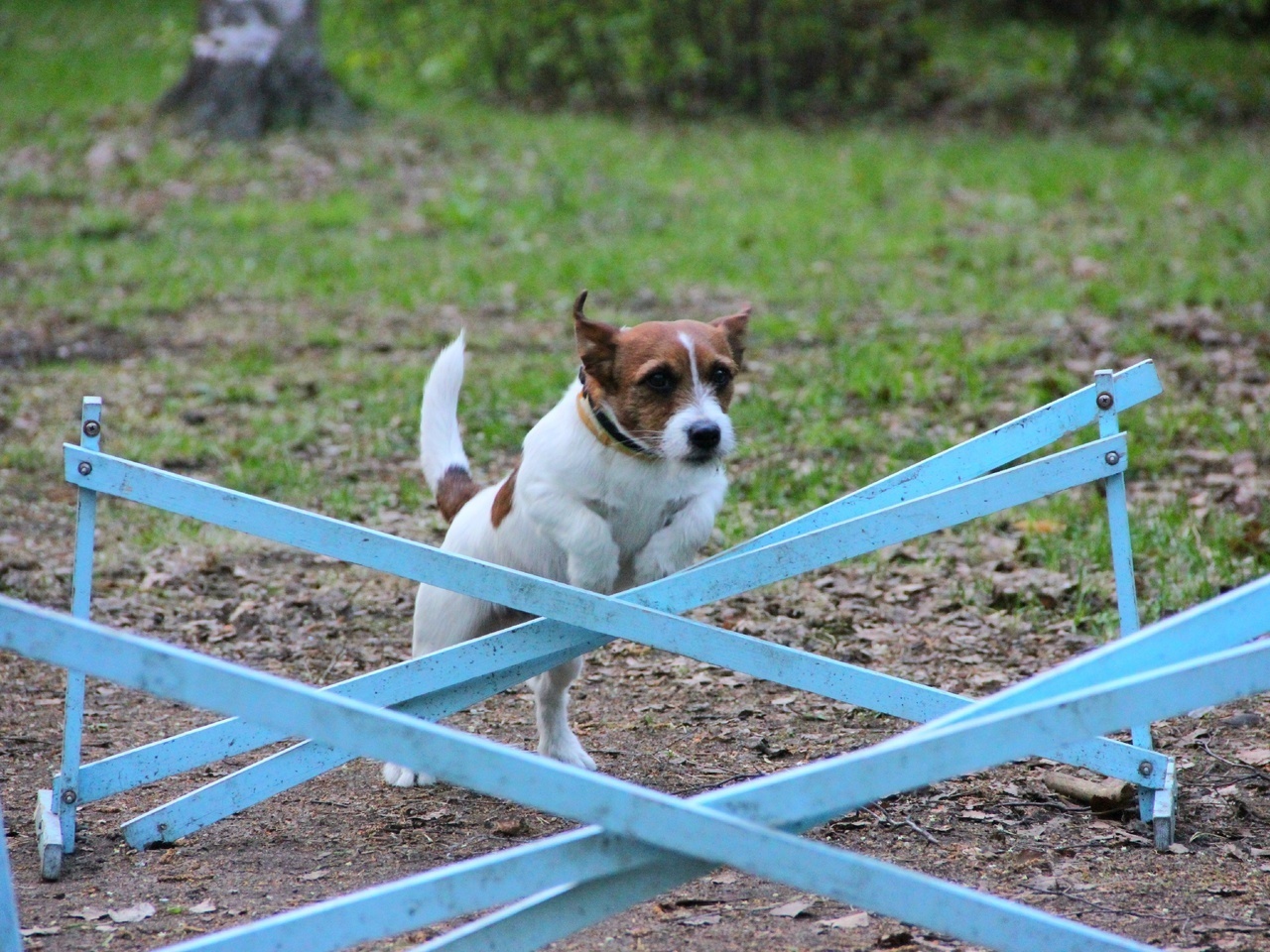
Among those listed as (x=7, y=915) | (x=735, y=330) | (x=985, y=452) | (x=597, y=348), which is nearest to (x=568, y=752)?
(x=597, y=348)

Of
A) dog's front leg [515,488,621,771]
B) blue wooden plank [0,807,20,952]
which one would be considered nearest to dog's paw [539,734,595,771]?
dog's front leg [515,488,621,771]

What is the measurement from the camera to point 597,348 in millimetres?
3627

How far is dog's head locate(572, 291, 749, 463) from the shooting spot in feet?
11.5

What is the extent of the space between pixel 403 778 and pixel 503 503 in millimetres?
808

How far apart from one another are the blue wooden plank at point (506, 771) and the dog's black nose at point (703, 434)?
147 cm

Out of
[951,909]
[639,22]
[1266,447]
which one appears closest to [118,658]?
[951,909]

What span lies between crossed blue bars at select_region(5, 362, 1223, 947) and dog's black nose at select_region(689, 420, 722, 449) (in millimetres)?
270

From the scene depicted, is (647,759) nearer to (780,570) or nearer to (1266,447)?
(780,570)

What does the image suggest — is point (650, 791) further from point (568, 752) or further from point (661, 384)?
point (568, 752)

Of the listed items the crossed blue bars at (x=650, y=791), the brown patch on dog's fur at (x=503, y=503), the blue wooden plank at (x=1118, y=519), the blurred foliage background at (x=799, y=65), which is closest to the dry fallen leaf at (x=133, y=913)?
the crossed blue bars at (x=650, y=791)

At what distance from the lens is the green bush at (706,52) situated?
1612cm

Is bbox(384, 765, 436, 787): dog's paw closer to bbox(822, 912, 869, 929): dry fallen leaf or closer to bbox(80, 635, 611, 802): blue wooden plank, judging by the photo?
bbox(80, 635, 611, 802): blue wooden plank

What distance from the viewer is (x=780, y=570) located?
10.2 ft

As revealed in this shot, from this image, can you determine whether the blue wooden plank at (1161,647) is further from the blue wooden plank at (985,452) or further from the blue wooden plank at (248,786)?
the blue wooden plank at (248,786)
